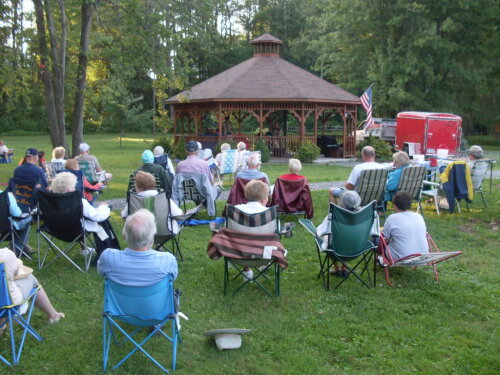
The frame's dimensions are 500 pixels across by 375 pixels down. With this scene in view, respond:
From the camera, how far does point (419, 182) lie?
8.40 meters

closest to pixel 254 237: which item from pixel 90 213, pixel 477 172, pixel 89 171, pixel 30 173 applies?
pixel 90 213

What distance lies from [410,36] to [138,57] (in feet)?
66.2

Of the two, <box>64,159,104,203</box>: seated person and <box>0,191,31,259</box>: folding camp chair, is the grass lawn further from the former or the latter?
<box>64,159,104,203</box>: seated person

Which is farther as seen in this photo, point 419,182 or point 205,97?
point 205,97

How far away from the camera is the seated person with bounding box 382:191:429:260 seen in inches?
212

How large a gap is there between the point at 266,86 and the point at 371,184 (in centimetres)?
1574

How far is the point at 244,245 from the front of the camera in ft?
15.9

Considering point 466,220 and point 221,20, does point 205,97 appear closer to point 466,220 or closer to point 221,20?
point 466,220

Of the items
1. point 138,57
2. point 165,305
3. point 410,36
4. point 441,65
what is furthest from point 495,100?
point 165,305

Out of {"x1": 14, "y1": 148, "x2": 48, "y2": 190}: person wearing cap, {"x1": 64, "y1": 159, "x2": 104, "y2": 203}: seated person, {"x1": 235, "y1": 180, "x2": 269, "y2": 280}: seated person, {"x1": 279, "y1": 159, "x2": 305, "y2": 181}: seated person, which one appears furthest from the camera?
{"x1": 279, "y1": 159, "x2": 305, "y2": 181}: seated person

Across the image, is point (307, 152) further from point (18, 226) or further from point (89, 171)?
point (18, 226)

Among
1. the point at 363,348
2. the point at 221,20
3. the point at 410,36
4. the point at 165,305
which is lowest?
the point at 363,348

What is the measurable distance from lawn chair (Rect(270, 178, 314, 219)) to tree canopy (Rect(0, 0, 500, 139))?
8597 millimetres

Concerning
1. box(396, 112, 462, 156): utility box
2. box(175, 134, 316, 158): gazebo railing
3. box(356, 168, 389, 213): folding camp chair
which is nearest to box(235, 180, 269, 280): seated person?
box(356, 168, 389, 213): folding camp chair
